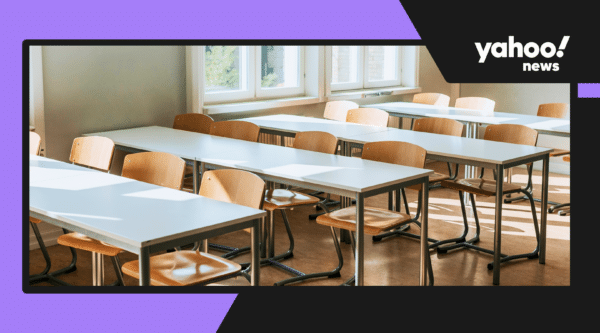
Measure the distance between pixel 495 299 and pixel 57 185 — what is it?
7.41ft

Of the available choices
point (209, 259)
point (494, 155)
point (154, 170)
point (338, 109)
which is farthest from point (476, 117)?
point (209, 259)

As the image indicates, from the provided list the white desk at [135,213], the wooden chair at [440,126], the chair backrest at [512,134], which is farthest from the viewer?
the wooden chair at [440,126]

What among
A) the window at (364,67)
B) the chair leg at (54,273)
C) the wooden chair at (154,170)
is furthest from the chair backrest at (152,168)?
the window at (364,67)

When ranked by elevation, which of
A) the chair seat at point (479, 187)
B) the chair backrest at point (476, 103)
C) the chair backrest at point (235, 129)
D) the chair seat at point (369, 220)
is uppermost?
the chair backrest at point (476, 103)

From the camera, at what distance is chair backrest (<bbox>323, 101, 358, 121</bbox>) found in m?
5.88

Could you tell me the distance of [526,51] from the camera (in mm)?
1325

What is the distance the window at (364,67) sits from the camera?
684cm

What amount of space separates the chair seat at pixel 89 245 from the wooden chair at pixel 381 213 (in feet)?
3.59

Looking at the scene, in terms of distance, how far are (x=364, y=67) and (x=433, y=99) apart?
888 millimetres

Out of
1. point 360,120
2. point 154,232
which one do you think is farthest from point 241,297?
point 360,120

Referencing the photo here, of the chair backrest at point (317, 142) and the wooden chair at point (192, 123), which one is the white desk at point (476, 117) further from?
the wooden chair at point (192, 123)

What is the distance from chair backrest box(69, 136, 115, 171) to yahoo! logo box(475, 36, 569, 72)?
9.53 feet

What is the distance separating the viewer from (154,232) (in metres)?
2.33

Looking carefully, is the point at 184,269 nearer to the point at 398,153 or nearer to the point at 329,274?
the point at 329,274
